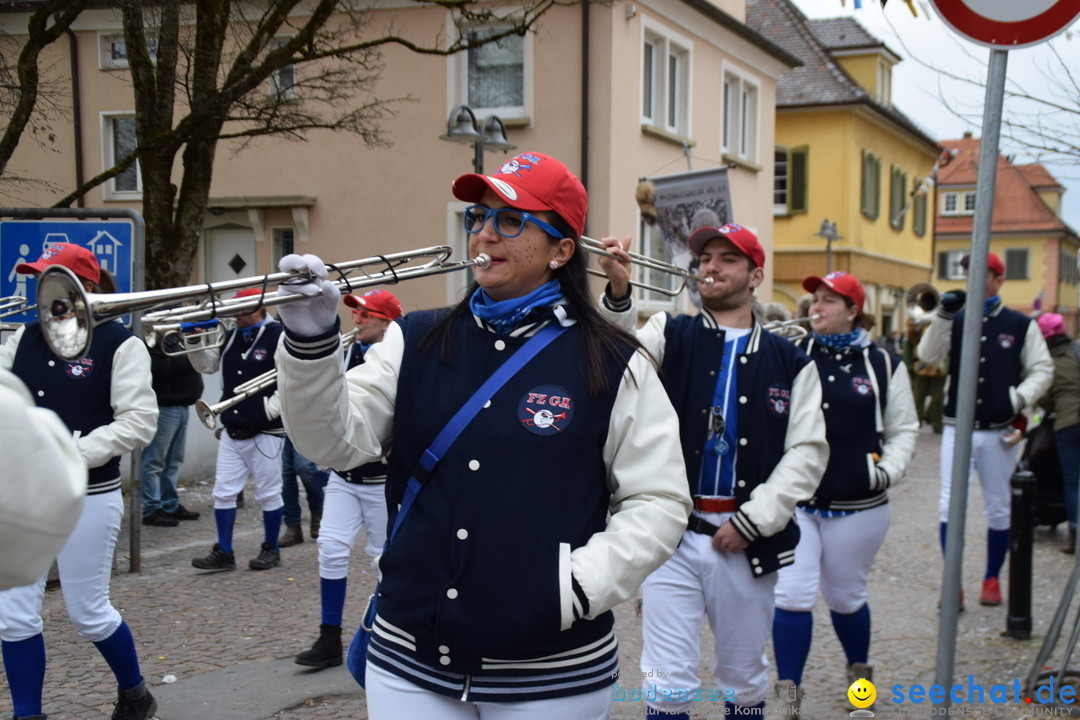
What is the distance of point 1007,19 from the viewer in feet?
11.8

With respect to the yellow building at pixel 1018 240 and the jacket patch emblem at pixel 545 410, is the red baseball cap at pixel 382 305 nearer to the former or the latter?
the jacket patch emblem at pixel 545 410

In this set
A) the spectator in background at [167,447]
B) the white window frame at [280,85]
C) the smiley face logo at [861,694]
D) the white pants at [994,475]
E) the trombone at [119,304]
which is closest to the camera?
the trombone at [119,304]

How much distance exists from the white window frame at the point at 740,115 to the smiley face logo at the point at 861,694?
18.4m

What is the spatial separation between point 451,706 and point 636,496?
70 cm

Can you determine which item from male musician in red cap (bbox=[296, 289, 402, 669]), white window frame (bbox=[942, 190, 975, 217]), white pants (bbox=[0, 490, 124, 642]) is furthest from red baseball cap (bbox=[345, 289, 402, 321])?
white window frame (bbox=[942, 190, 975, 217])

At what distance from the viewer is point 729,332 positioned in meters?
4.63

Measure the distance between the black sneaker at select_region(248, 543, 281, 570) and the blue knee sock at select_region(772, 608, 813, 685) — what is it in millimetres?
4788

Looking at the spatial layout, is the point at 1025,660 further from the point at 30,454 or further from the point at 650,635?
the point at 30,454

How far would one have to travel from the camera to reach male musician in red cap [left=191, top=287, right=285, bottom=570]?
8633 millimetres

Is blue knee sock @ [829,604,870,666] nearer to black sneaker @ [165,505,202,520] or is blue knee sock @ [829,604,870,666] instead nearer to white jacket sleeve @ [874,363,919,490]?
white jacket sleeve @ [874,363,919,490]

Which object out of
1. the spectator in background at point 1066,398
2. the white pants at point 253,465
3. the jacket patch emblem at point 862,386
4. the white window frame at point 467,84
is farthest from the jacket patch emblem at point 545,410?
the white window frame at point 467,84

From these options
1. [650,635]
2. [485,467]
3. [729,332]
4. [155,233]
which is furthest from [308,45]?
[485,467]

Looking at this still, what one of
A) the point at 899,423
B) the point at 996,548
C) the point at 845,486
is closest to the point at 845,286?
the point at 899,423

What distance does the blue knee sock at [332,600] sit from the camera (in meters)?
6.20
